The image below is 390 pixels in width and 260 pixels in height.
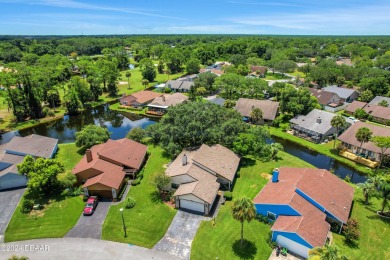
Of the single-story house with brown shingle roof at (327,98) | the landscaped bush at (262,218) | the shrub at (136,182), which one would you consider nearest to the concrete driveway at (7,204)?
the shrub at (136,182)

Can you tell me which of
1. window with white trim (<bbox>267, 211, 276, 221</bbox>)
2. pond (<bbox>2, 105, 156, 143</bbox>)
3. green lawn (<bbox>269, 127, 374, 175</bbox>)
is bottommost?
pond (<bbox>2, 105, 156, 143</bbox>)

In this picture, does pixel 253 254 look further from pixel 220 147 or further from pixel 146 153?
pixel 146 153

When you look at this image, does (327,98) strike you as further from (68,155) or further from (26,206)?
(26,206)

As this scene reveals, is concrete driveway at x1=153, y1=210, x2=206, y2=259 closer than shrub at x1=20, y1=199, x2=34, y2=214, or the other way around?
concrete driveway at x1=153, y1=210, x2=206, y2=259

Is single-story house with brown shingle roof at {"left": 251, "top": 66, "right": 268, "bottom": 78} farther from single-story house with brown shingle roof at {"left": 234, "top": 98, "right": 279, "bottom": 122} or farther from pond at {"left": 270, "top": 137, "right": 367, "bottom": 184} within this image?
pond at {"left": 270, "top": 137, "right": 367, "bottom": 184}

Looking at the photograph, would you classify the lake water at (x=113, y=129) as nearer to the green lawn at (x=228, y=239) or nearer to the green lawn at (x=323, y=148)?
the green lawn at (x=323, y=148)

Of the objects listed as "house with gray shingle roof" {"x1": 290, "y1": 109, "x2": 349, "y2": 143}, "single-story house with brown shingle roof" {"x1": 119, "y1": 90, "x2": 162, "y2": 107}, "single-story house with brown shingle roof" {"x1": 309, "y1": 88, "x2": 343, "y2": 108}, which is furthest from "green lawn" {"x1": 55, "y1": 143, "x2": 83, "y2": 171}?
"single-story house with brown shingle roof" {"x1": 309, "y1": 88, "x2": 343, "y2": 108}

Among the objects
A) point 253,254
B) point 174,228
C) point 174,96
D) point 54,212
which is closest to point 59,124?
point 174,96
